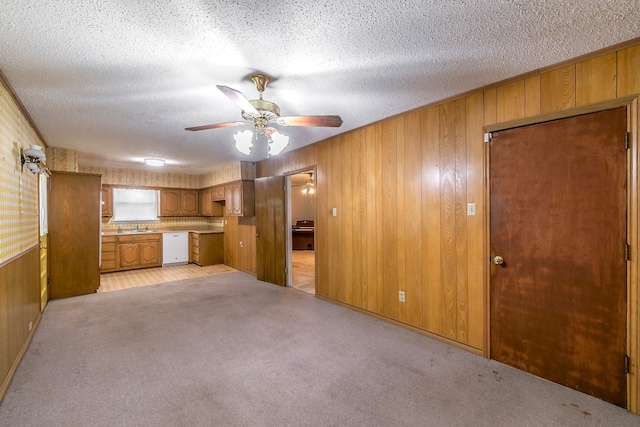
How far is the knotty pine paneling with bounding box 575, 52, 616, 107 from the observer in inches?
77.8

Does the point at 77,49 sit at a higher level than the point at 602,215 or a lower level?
higher

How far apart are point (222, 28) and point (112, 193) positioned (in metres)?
6.63

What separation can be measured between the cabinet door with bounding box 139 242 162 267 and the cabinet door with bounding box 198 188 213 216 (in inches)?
54.5

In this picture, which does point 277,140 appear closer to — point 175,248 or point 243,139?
point 243,139

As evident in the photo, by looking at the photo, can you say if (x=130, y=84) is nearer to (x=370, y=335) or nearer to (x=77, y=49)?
(x=77, y=49)

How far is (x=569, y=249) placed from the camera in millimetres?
2178

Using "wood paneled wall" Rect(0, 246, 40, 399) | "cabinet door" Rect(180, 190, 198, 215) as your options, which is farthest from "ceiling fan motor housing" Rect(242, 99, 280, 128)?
"cabinet door" Rect(180, 190, 198, 215)

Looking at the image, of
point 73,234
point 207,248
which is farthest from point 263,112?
point 207,248

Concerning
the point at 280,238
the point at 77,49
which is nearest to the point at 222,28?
the point at 77,49

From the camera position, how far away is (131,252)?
649 centimetres

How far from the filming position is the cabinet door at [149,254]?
663cm

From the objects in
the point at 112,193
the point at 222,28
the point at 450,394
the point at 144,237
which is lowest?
the point at 450,394

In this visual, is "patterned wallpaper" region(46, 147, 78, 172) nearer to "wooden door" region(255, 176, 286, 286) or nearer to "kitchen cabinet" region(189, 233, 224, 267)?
"kitchen cabinet" region(189, 233, 224, 267)

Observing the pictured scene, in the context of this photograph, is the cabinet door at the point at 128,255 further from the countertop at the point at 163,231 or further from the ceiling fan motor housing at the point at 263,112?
the ceiling fan motor housing at the point at 263,112
